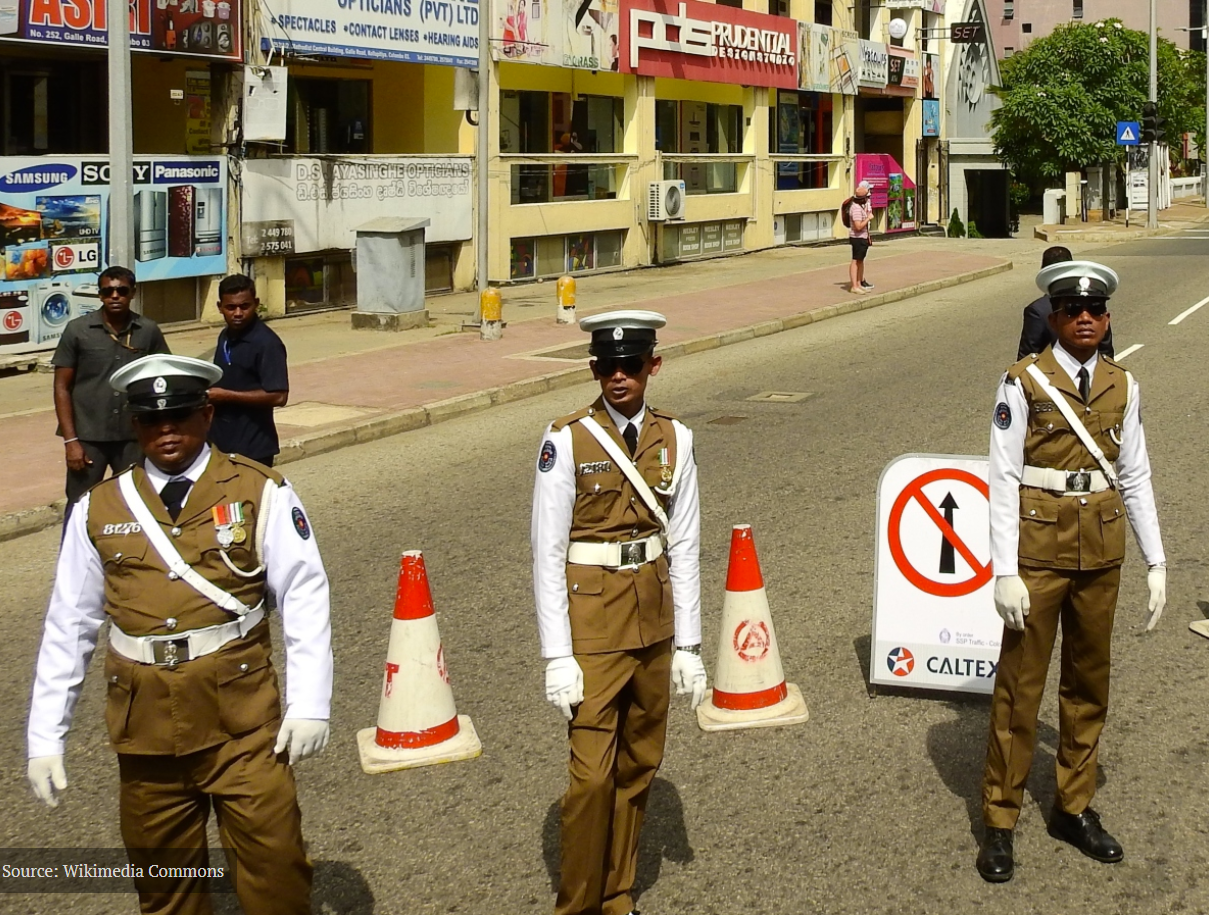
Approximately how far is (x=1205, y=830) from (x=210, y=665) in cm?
348

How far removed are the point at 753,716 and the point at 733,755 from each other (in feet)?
1.14

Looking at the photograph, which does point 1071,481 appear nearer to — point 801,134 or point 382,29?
point 382,29

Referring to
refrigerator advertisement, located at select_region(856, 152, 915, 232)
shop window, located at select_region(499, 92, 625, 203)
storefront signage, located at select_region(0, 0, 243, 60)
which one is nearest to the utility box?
storefront signage, located at select_region(0, 0, 243, 60)

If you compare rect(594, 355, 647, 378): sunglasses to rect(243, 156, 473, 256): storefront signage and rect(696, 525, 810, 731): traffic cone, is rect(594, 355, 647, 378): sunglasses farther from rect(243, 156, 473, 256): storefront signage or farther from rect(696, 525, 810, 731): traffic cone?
rect(243, 156, 473, 256): storefront signage

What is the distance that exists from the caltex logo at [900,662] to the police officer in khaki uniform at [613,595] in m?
2.35

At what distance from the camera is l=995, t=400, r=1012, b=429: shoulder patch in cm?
510

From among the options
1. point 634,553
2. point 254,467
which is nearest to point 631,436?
point 634,553

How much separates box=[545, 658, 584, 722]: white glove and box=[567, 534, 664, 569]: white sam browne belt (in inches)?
11.9

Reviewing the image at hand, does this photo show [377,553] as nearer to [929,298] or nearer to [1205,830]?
[1205,830]

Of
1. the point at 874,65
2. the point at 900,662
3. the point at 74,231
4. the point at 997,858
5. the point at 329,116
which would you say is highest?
the point at 874,65

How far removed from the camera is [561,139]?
3109 cm

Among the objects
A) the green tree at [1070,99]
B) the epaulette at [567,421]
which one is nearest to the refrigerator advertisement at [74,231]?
the epaulette at [567,421]

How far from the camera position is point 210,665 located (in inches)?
157

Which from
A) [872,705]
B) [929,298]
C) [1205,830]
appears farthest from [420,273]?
[1205,830]
